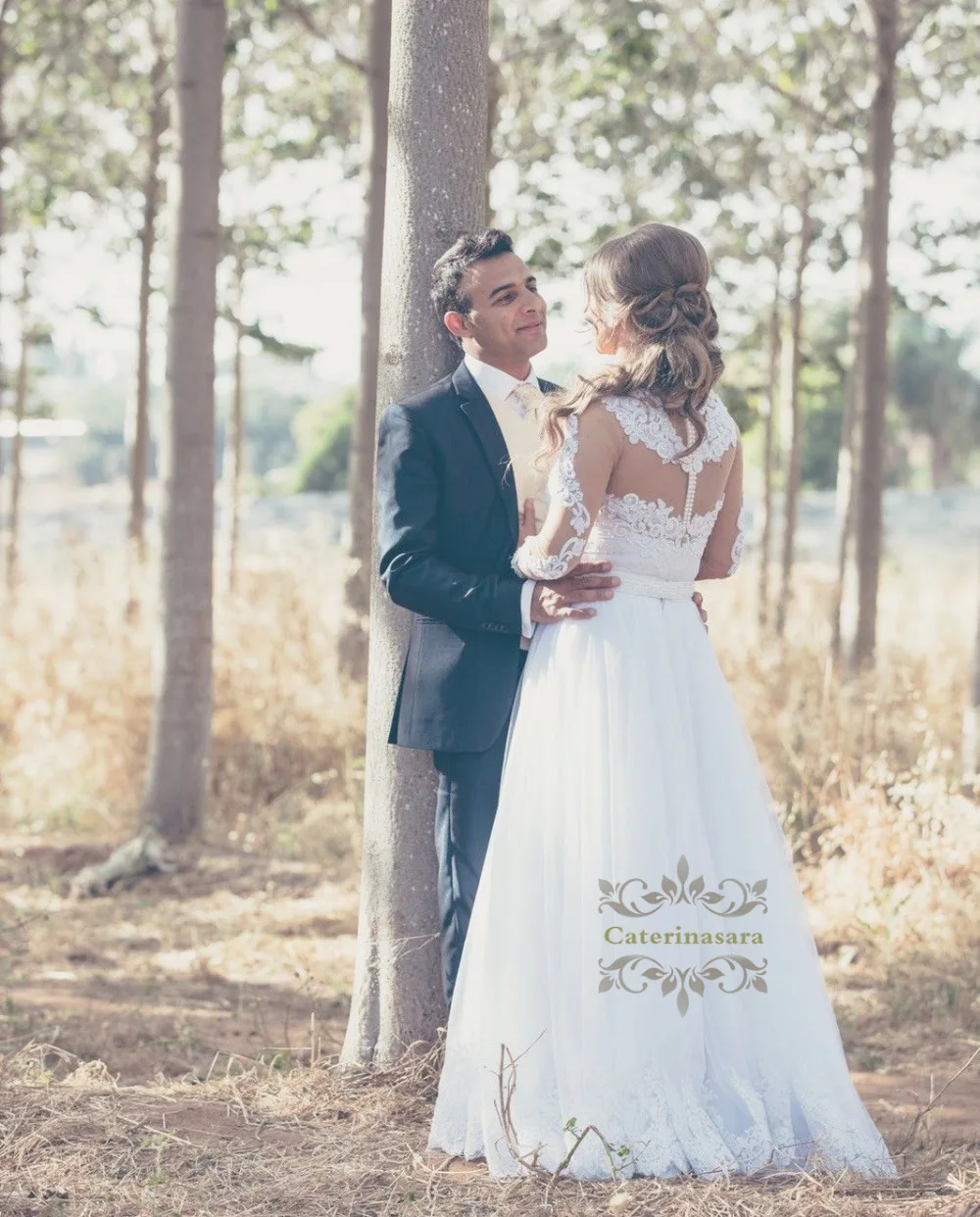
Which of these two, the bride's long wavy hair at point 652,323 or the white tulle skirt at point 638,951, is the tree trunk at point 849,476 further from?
the bride's long wavy hair at point 652,323

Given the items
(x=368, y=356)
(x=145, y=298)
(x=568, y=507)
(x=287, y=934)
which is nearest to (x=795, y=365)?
(x=145, y=298)

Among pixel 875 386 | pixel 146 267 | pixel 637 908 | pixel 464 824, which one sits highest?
pixel 146 267

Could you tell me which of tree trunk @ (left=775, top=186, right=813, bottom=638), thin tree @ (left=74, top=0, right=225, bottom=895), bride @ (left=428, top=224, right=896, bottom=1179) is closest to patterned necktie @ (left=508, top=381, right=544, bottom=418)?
bride @ (left=428, top=224, right=896, bottom=1179)

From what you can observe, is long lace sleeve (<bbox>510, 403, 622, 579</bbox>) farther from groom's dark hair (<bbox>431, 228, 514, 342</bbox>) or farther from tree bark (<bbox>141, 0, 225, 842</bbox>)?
tree bark (<bbox>141, 0, 225, 842</bbox>)

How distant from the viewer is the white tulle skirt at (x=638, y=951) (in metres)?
3.73

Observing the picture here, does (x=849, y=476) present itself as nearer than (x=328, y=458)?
Yes

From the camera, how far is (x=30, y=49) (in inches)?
477

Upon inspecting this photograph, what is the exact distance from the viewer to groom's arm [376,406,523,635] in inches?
156

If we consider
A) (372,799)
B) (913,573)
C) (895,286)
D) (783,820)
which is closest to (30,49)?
(895,286)

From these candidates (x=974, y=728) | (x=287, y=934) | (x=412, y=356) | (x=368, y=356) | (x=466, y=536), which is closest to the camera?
(x=466, y=536)

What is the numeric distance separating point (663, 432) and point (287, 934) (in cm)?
407

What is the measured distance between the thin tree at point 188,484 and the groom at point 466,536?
4153mm

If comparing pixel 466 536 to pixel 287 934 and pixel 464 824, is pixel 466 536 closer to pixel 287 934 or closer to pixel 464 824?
pixel 464 824

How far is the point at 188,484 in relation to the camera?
8320mm
